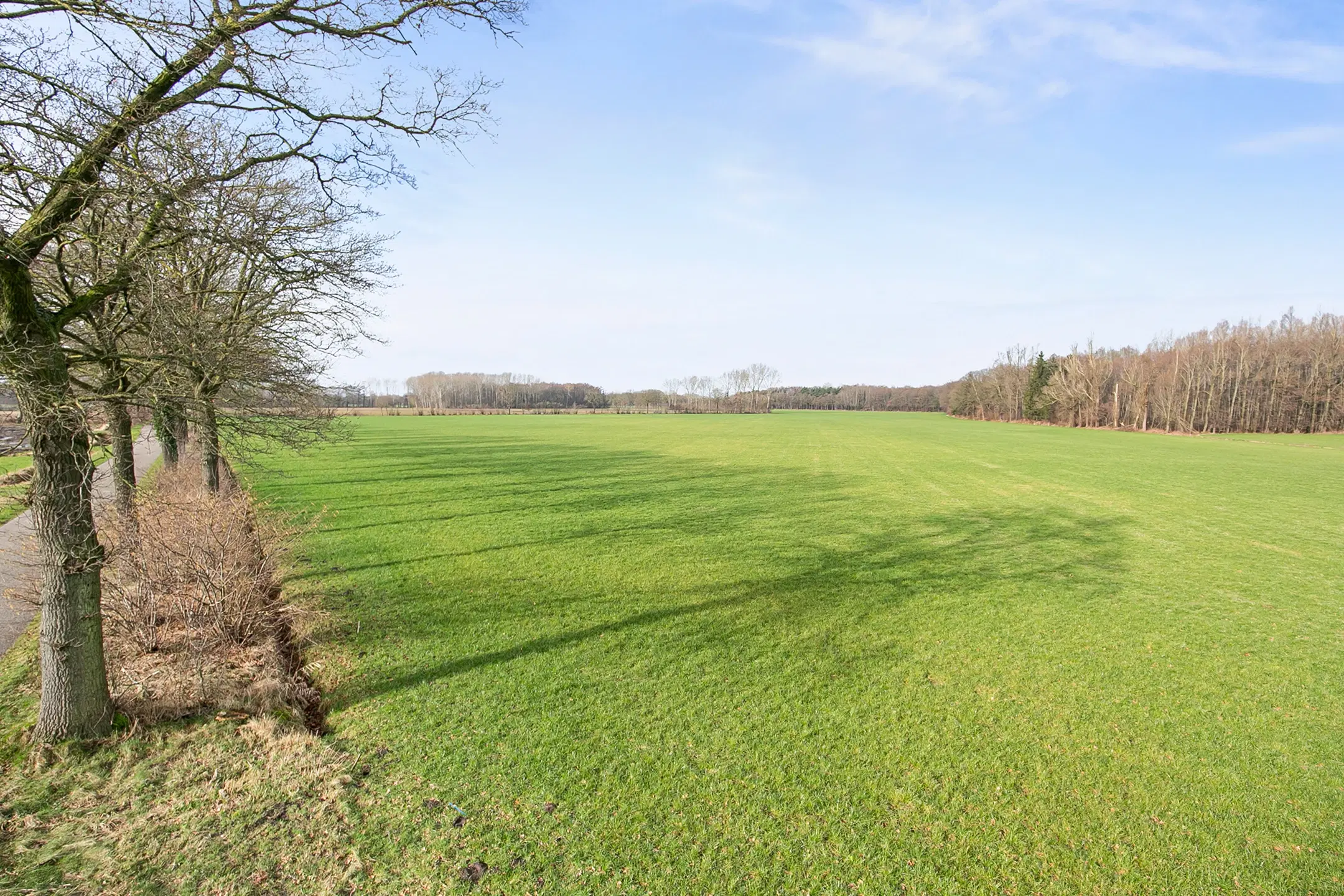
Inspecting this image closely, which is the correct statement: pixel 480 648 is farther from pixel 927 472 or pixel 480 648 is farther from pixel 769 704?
pixel 927 472

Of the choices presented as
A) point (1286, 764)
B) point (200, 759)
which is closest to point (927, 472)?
point (1286, 764)

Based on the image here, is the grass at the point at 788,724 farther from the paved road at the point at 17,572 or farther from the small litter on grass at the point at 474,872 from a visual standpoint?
the paved road at the point at 17,572

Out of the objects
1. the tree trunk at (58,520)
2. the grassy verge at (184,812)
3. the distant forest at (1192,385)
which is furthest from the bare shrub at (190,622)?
the distant forest at (1192,385)

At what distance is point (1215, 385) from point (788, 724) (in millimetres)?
90447

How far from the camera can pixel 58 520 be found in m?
5.39

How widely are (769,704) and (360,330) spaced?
14086 millimetres

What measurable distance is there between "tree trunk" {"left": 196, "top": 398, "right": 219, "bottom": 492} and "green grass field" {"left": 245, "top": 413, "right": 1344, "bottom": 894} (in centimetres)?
274

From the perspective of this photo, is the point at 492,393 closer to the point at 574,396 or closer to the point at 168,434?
the point at 574,396

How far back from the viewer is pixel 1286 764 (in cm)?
578

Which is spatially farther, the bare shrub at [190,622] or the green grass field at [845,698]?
the bare shrub at [190,622]

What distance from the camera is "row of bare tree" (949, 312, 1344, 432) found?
66.8 meters

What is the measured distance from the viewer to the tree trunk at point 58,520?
4.90 metres

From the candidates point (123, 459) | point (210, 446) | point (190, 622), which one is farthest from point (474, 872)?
point (123, 459)

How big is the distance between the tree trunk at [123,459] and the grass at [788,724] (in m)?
2.90
